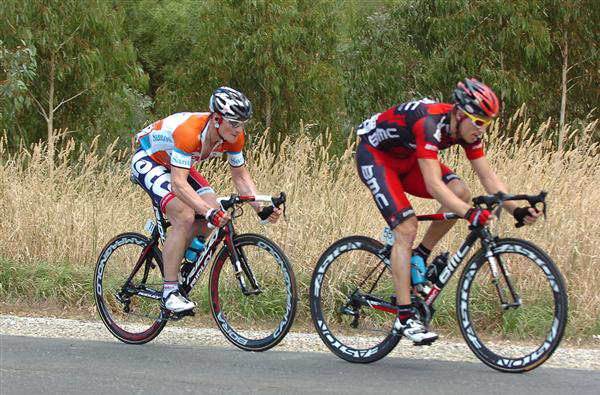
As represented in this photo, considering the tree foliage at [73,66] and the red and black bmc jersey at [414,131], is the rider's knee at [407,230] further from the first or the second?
the tree foliage at [73,66]

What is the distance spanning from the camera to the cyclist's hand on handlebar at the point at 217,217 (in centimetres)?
684

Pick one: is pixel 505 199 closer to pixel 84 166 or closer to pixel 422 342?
pixel 422 342

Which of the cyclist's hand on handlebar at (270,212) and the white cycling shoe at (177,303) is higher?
the cyclist's hand on handlebar at (270,212)

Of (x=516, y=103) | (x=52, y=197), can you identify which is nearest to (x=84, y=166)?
(x=52, y=197)

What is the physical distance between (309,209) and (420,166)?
3120 millimetres

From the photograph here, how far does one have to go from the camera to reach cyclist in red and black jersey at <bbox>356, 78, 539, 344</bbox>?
20.3 feet

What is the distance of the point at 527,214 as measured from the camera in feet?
20.4

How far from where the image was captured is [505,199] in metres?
A: 6.17

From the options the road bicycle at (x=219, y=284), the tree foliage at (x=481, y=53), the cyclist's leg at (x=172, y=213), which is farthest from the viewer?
the tree foliage at (x=481, y=53)

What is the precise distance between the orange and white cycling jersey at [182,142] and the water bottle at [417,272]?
1.50 meters

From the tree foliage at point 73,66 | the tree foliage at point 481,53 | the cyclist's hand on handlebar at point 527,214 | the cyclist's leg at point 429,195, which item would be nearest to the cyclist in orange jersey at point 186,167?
the cyclist's leg at point 429,195

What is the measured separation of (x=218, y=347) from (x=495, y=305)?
6.85 ft

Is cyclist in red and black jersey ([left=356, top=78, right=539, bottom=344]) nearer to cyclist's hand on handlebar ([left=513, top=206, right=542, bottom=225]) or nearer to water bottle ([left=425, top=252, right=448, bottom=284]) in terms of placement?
cyclist's hand on handlebar ([left=513, top=206, right=542, bottom=225])

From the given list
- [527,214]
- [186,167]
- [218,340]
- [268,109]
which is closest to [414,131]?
[527,214]
